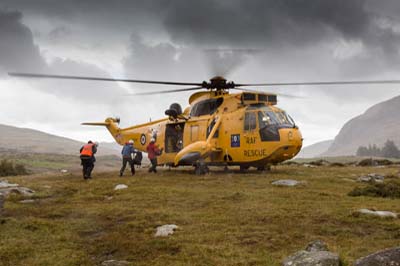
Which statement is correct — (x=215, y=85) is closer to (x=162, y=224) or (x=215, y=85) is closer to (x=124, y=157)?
(x=124, y=157)

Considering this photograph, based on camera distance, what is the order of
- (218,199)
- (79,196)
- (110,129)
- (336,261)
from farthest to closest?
1. (110,129)
2. (79,196)
3. (218,199)
4. (336,261)

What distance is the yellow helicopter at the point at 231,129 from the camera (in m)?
24.0

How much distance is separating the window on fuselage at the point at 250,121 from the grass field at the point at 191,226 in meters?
7.14

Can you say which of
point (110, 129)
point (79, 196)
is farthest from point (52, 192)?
point (110, 129)

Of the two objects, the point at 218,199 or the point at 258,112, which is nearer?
the point at 218,199

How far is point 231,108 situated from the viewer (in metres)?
26.1

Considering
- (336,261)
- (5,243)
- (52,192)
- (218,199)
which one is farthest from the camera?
(52,192)

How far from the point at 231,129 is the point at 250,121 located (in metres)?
1.47

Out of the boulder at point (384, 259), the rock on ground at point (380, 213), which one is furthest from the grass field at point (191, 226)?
the boulder at point (384, 259)

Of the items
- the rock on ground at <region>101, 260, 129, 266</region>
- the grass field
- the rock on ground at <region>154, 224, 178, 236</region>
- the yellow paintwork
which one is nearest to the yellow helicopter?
the yellow paintwork

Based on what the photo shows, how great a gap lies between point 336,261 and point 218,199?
8.81 metres

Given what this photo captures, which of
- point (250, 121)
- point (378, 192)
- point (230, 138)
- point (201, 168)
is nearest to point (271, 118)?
point (250, 121)

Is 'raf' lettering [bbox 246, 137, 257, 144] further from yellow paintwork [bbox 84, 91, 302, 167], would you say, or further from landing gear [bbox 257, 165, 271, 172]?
landing gear [bbox 257, 165, 271, 172]

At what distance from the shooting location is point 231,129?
2559 centimetres
